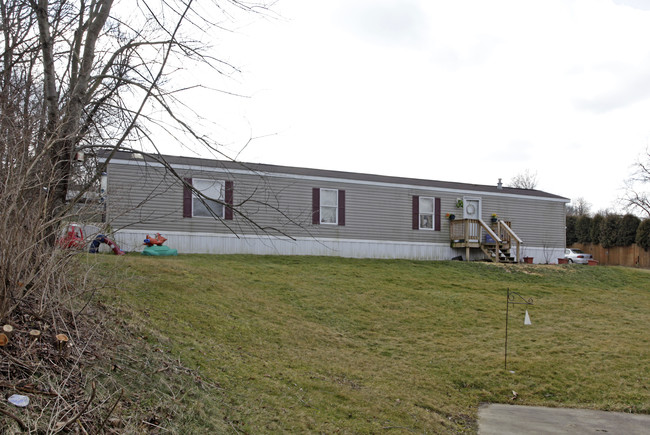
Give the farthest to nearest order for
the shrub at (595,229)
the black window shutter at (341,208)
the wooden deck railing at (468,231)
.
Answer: the shrub at (595,229)
the wooden deck railing at (468,231)
the black window shutter at (341,208)

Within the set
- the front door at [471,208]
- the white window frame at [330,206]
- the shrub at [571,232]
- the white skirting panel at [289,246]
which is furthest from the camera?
the shrub at [571,232]

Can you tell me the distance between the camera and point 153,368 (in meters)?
4.85

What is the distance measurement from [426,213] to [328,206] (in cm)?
407

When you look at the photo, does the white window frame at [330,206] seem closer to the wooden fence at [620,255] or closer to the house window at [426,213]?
the house window at [426,213]

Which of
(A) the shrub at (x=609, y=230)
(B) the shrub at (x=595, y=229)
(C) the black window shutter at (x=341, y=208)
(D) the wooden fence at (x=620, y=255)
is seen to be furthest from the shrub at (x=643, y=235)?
(C) the black window shutter at (x=341, y=208)

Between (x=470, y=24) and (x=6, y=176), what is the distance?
8786 mm

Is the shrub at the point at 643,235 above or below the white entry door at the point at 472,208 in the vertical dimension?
below

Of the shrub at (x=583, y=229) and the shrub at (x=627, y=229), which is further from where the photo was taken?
the shrub at (x=583, y=229)

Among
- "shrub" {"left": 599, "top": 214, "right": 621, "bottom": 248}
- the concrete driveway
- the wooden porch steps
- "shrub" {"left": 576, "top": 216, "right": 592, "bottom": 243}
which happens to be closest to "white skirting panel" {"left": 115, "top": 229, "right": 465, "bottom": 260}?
the wooden porch steps

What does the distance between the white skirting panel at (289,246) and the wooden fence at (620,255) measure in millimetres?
17859

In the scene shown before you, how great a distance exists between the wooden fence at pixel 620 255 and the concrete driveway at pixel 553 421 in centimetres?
2898

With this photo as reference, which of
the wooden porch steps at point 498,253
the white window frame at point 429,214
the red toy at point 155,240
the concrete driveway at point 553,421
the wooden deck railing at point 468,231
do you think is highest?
the white window frame at point 429,214

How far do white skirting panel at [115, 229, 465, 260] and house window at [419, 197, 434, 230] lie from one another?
0.73 metres

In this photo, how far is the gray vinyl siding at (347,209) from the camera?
618 inches
